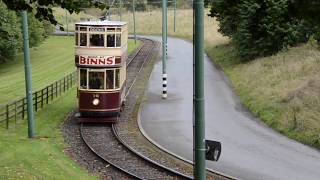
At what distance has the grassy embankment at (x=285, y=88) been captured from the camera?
2150cm

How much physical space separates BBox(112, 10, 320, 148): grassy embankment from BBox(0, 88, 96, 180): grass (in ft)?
27.2

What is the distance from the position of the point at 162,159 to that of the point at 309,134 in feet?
18.7

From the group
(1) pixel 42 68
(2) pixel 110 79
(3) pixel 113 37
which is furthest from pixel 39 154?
(1) pixel 42 68

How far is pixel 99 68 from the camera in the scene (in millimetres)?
22516

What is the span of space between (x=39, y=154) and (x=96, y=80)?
5.40 m

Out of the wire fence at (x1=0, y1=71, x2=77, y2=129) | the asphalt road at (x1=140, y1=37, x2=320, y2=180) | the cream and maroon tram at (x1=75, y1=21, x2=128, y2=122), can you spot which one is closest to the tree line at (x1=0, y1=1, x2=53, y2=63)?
the wire fence at (x1=0, y1=71, x2=77, y2=129)

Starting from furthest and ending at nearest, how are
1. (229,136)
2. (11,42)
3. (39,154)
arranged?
(11,42)
(229,136)
(39,154)

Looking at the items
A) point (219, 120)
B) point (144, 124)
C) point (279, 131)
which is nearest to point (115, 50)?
point (144, 124)

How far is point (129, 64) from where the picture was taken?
46.2 meters

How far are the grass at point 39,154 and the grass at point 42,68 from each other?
8.36m

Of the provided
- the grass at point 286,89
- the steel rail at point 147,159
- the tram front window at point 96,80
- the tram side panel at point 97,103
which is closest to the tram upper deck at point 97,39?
the tram front window at point 96,80

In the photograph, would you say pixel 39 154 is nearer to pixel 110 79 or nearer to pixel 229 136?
pixel 110 79

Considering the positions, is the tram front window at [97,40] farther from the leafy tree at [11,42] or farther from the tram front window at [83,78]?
the leafy tree at [11,42]

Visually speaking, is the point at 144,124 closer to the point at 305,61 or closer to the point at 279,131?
the point at 279,131
